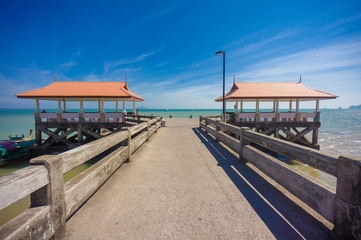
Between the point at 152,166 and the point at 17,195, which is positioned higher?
the point at 17,195

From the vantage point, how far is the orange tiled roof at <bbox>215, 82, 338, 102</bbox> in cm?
1431

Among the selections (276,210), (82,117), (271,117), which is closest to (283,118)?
(271,117)

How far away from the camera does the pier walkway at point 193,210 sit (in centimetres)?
204

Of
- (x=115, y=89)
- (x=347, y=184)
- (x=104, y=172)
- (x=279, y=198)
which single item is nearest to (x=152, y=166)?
(x=104, y=172)

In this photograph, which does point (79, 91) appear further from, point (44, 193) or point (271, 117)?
point (271, 117)

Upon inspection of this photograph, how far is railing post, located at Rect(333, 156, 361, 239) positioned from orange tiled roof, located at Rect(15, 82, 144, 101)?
1415cm

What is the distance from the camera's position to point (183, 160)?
507 cm

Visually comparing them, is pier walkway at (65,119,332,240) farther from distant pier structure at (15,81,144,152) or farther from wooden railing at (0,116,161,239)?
distant pier structure at (15,81,144,152)

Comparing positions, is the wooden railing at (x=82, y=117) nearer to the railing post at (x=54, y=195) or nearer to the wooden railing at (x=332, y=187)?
the railing post at (x=54, y=195)

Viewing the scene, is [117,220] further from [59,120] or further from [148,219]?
[59,120]

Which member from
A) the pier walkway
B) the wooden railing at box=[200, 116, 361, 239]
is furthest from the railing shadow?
the wooden railing at box=[200, 116, 361, 239]

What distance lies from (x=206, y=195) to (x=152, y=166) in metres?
2.03

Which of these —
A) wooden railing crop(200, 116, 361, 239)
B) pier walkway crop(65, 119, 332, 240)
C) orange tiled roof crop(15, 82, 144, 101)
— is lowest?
pier walkway crop(65, 119, 332, 240)

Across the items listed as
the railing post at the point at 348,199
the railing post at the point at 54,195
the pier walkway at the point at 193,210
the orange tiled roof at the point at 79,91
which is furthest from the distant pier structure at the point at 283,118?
the railing post at the point at 54,195
